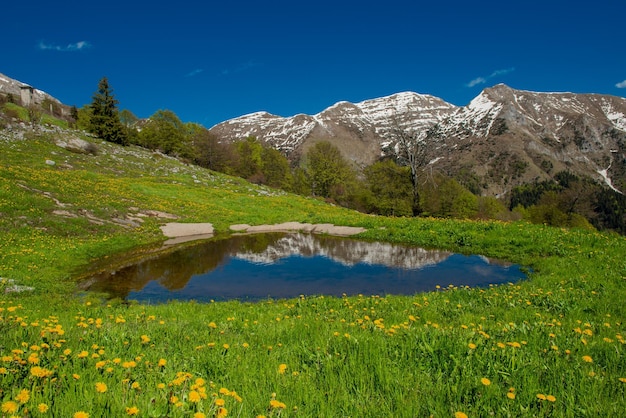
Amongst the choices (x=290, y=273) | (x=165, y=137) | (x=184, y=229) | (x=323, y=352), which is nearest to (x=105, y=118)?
(x=165, y=137)

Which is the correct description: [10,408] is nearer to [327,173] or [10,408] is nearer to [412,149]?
[412,149]

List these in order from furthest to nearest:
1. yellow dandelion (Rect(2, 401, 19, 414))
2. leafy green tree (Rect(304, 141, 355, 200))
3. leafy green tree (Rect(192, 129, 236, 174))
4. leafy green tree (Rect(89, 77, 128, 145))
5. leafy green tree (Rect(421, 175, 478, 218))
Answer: leafy green tree (Rect(304, 141, 355, 200)) → leafy green tree (Rect(192, 129, 236, 174)) → leafy green tree (Rect(421, 175, 478, 218)) → leafy green tree (Rect(89, 77, 128, 145)) → yellow dandelion (Rect(2, 401, 19, 414))

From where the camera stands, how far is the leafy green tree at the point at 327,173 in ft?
269

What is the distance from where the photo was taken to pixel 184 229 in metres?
24.7

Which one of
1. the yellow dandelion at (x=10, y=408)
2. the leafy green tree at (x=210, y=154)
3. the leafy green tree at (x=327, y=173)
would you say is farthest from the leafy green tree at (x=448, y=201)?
the yellow dandelion at (x=10, y=408)

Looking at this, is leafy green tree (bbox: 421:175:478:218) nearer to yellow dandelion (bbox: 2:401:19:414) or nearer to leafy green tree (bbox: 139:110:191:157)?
leafy green tree (bbox: 139:110:191:157)

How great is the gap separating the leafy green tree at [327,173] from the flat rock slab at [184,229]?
5725cm

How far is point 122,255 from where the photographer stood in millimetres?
17359

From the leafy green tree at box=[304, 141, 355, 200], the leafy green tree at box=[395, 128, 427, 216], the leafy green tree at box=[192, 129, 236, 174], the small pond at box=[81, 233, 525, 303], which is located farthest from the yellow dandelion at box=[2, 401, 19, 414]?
the leafy green tree at box=[192, 129, 236, 174]

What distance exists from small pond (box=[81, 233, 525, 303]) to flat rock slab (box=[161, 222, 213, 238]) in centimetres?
375

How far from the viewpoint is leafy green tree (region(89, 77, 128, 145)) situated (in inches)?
2250

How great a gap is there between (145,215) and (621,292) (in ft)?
87.3

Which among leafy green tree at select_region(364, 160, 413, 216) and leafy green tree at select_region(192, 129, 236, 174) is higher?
leafy green tree at select_region(192, 129, 236, 174)

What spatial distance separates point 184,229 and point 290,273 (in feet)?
41.4
